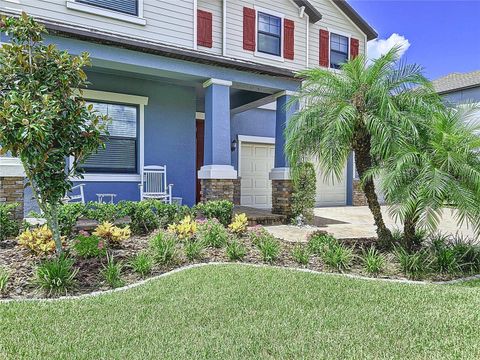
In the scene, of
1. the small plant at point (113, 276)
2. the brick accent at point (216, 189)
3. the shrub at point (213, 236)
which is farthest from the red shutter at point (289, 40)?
the small plant at point (113, 276)

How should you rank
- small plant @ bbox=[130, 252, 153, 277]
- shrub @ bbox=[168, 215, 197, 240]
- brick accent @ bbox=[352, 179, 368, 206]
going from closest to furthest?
1. small plant @ bbox=[130, 252, 153, 277]
2. shrub @ bbox=[168, 215, 197, 240]
3. brick accent @ bbox=[352, 179, 368, 206]

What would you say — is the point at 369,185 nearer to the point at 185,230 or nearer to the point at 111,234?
the point at 185,230

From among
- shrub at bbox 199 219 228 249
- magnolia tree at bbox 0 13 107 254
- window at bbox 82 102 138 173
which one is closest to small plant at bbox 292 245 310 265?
shrub at bbox 199 219 228 249

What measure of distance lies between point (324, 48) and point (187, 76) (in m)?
6.92

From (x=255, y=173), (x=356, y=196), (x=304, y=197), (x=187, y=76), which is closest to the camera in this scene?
(x=187, y=76)

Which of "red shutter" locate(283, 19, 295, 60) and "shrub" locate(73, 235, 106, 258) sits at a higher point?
"red shutter" locate(283, 19, 295, 60)

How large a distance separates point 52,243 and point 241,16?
9165 millimetres

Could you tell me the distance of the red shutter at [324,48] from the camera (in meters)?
13.3

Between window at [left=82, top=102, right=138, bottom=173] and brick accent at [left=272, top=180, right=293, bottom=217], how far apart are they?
13.0ft

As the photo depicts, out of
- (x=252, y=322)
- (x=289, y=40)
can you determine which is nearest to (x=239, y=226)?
(x=252, y=322)

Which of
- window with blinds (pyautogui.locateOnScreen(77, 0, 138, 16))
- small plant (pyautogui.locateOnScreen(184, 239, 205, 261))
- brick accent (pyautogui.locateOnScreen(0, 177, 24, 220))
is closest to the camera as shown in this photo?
small plant (pyautogui.locateOnScreen(184, 239, 205, 261))

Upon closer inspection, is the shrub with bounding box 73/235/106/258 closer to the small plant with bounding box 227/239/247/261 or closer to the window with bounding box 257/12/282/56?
the small plant with bounding box 227/239/247/261

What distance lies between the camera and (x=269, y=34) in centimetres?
1202

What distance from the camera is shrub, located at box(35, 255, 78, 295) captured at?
161 inches
